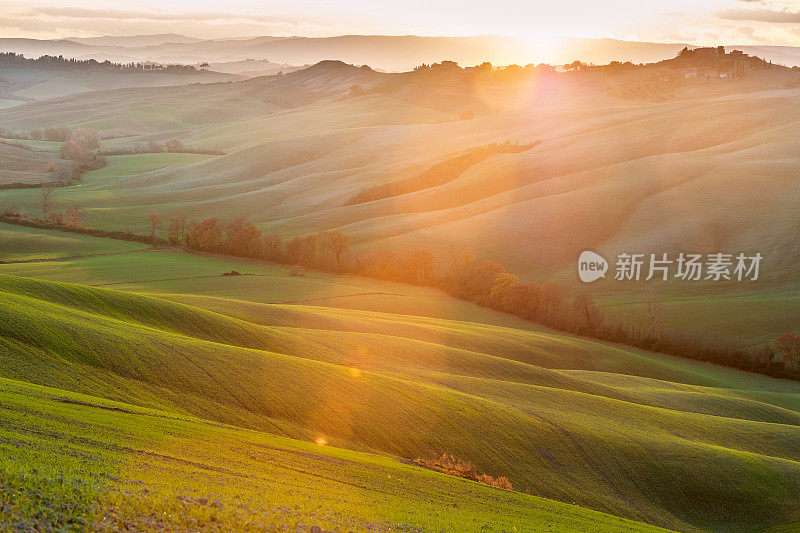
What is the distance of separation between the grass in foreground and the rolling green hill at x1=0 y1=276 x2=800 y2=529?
3949 mm

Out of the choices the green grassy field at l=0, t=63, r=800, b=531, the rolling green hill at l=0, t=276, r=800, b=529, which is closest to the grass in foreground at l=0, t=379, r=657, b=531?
the green grassy field at l=0, t=63, r=800, b=531

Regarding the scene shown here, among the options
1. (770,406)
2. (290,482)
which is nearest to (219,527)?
(290,482)

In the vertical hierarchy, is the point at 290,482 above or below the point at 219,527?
below

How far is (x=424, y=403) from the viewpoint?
4181cm

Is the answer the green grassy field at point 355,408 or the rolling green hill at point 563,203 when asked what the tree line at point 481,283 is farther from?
the rolling green hill at point 563,203

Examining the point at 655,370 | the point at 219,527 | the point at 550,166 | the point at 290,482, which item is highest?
the point at 550,166

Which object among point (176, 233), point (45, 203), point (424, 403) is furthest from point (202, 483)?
point (45, 203)

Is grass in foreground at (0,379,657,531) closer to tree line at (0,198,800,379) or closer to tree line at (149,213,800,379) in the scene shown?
tree line at (149,213,800,379)

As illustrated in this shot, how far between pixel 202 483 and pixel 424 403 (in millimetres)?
21310

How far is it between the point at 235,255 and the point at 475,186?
6993 centimetres

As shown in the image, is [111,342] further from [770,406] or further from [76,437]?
[770,406]

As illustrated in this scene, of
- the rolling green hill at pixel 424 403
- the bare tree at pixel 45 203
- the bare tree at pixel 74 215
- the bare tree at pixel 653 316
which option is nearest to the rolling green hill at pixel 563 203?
the bare tree at pixel 74 215

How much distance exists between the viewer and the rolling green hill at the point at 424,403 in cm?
3503

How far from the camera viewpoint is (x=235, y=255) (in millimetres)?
119875
